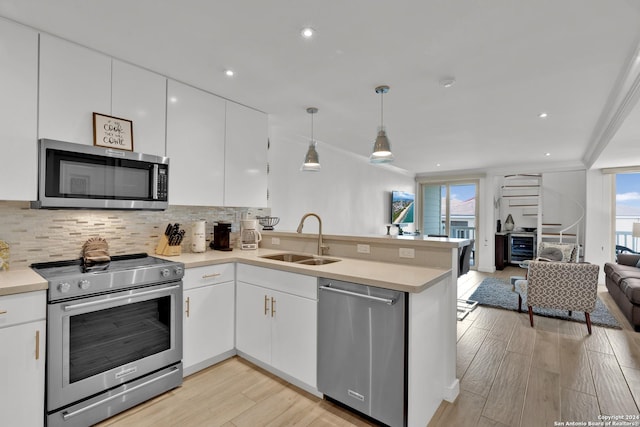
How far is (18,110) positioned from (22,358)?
4.70ft

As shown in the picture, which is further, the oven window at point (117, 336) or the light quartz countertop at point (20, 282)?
the oven window at point (117, 336)

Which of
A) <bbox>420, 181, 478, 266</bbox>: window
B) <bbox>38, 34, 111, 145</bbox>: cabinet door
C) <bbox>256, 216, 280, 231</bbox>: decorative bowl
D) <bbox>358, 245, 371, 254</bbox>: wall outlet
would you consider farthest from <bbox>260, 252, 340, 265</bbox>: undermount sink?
<bbox>420, 181, 478, 266</bbox>: window

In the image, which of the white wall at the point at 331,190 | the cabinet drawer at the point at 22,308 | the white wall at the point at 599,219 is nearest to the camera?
the cabinet drawer at the point at 22,308

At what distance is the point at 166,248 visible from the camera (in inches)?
105

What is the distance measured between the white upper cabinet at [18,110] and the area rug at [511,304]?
4986 mm

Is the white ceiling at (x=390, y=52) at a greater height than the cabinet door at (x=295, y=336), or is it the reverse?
the white ceiling at (x=390, y=52)

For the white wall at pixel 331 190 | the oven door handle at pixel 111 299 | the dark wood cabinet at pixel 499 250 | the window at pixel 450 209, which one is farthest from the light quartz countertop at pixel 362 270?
the dark wood cabinet at pixel 499 250

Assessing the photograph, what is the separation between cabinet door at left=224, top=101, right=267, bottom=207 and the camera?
3.03 m

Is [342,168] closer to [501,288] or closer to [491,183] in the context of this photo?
[501,288]

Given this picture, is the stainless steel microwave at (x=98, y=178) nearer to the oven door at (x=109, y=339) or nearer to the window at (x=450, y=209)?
the oven door at (x=109, y=339)

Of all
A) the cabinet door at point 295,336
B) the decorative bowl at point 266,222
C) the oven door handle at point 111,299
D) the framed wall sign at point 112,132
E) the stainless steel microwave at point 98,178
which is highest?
the framed wall sign at point 112,132

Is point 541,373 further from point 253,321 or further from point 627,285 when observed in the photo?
point 253,321

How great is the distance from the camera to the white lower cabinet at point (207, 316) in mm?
2395

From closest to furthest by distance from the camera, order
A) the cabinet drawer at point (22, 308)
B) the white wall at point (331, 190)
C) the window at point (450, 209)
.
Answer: the cabinet drawer at point (22, 308) → the white wall at point (331, 190) → the window at point (450, 209)
